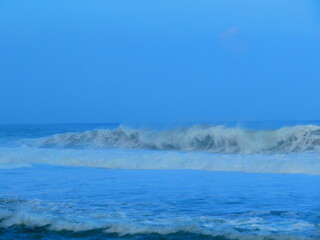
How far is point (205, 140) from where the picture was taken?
16891 mm

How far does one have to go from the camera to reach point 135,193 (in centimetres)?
762

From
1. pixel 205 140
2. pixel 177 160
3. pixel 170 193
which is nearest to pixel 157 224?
pixel 170 193

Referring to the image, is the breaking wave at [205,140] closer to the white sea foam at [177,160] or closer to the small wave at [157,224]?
the white sea foam at [177,160]

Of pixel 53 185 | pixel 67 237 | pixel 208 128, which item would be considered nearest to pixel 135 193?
pixel 53 185

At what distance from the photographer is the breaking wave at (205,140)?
47.1 feet

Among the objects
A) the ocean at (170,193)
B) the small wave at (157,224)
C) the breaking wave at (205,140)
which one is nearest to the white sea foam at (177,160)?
the ocean at (170,193)

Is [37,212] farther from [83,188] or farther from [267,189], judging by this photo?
[267,189]

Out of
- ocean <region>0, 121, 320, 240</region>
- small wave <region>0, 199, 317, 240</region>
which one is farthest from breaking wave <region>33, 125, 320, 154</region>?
small wave <region>0, 199, 317, 240</region>

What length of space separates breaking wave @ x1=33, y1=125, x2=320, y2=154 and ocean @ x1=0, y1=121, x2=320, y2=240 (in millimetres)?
56

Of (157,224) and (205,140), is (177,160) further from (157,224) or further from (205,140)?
(157,224)

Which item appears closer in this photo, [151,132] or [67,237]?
[67,237]

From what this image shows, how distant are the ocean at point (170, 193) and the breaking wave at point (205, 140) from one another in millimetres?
56

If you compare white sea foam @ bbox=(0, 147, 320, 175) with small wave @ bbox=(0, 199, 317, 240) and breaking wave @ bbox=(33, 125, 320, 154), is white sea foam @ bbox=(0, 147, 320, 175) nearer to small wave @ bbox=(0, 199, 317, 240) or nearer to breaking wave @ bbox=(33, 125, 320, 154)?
breaking wave @ bbox=(33, 125, 320, 154)

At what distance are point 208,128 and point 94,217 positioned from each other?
12.1 m
